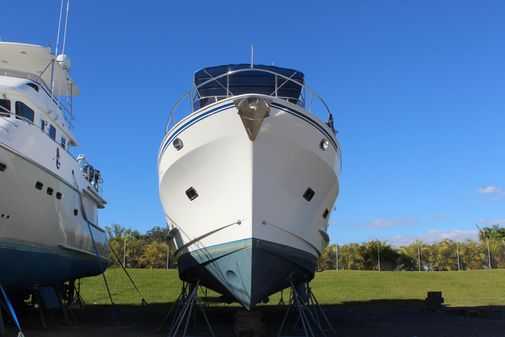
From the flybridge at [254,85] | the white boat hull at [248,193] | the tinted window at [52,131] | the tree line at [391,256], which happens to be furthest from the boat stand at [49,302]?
the tree line at [391,256]

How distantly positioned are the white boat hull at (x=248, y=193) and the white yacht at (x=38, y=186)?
2.96m

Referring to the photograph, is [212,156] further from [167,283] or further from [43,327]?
[167,283]

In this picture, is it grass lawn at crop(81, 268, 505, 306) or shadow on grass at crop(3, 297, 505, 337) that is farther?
grass lawn at crop(81, 268, 505, 306)

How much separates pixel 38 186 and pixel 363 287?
63.2 feet

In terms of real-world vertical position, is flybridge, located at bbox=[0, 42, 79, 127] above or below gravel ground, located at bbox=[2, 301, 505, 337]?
above

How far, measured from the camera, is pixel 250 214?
7801 mm

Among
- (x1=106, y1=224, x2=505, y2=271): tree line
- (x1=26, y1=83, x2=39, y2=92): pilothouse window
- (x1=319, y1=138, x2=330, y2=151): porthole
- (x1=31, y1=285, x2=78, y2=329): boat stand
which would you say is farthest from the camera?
(x1=106, y1=224, x2=505, y2=271): tree line

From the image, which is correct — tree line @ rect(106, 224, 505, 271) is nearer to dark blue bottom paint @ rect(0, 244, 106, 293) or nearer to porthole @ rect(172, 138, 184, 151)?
dark blue bottom paint @ rect(0, 244, 106, 293)

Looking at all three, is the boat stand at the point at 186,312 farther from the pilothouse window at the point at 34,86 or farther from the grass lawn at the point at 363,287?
the grass lawn at the point at 363,287

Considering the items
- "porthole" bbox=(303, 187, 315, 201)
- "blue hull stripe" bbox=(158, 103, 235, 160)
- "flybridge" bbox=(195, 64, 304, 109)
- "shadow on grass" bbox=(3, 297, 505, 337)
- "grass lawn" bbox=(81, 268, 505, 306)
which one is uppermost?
"flybridge" bbox=(195, 64, 304, 109)

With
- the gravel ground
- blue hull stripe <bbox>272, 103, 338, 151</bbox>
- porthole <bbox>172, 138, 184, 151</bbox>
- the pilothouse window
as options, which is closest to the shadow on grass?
the gravel ground

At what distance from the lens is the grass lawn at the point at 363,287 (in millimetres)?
19828

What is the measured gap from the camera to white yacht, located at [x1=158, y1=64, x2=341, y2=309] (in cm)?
786

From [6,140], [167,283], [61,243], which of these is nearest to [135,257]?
[167,283]
